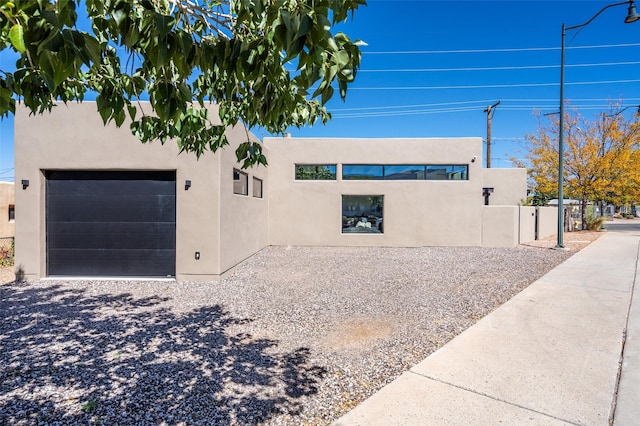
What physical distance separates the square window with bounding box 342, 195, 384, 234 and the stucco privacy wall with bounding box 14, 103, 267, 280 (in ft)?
22.4

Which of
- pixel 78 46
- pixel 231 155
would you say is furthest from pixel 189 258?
pixel 78 46

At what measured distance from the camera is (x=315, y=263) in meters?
10.3

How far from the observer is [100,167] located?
25.8 ft

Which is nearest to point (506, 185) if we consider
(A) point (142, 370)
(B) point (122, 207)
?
(B) point (122, 207)

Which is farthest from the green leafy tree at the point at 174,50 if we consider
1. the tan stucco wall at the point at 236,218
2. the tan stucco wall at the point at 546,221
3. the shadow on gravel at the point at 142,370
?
the tan stucco wall at the point at 546,221

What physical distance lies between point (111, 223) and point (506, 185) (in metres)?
19.7

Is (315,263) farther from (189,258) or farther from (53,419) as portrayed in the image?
(53,419)

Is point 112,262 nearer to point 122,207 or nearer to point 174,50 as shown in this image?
point 122,207

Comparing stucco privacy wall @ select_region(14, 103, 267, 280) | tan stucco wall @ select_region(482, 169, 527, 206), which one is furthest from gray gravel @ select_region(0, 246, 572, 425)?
tan stucco wall @ select_region(482, 169, 527, 206)

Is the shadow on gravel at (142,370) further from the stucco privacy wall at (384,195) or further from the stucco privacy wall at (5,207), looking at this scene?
the stucco privacy wall at (5,207)

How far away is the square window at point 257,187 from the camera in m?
11.9

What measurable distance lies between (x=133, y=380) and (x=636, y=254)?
1404cm

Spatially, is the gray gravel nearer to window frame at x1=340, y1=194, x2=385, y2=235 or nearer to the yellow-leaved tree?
window frame at x1=340, y1=194, x2=385, y2=235

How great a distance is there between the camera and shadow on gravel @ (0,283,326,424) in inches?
118
